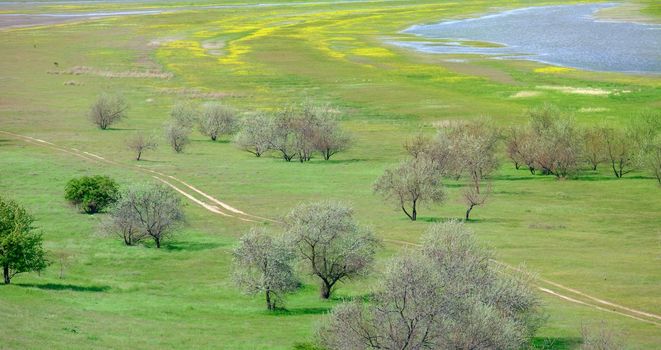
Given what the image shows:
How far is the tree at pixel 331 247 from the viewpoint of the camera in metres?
44.3

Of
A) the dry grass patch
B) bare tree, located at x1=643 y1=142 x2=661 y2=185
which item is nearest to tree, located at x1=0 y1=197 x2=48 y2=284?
bare tree, located at x1=643 y1=142 x2=661 y2=185

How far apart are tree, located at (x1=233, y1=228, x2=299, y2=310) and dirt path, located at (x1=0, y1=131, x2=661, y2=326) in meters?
8.36

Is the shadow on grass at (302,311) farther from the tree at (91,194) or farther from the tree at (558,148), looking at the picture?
the tree at (558,148)

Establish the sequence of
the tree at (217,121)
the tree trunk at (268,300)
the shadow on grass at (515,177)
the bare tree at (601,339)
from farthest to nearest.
A: the tree at (217,121) → the shadow on grass at (515,177) → the tree trunk at (268,300) → the bare tree at (601,339)

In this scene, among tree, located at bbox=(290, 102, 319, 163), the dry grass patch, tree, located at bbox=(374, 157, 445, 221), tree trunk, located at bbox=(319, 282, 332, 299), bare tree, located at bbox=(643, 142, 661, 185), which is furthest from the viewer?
the dry grass patch

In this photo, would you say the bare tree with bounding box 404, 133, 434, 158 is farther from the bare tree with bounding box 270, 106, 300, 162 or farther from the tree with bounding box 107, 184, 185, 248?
the tree with bounding box 107, 184, 185, 248

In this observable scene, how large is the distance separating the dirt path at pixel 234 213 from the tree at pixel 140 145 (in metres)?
2.74

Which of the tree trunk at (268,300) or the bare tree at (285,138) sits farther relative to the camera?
the bare tree at (285,138)

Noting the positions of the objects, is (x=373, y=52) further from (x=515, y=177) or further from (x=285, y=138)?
(x=515, y=177)

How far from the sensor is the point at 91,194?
199 ft

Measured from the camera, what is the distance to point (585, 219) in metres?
58.9

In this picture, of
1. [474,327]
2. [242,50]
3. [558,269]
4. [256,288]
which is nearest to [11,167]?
[256,288]

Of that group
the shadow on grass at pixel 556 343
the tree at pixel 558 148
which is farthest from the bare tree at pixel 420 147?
the shadow on grass at pixel 556 343

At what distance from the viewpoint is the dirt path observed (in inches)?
1612
